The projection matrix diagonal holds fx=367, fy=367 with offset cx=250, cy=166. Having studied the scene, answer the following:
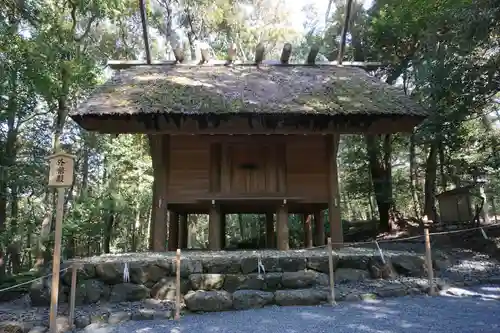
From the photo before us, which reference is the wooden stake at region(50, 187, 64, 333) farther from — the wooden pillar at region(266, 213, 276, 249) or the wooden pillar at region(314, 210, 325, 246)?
the wooden pillar at region(266, 213, 276, 249)

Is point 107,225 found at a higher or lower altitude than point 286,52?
lower

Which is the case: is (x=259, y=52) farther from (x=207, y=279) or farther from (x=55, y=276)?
(x=55, y=276)

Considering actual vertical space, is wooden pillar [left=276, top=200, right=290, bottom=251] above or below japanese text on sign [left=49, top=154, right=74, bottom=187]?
below

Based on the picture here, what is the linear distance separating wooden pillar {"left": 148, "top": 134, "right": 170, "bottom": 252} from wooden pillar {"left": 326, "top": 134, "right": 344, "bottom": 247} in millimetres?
3522

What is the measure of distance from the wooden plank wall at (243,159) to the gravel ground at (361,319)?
3226 mm

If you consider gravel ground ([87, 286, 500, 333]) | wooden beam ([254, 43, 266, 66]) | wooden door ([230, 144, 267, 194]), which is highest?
wooden beam ([254, 43, 266, 66])

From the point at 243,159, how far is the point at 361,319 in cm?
449

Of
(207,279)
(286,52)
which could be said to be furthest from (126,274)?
(286,52)

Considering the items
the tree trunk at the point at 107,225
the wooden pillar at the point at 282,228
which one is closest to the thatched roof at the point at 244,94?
the wooden pillar at the point at 282,228

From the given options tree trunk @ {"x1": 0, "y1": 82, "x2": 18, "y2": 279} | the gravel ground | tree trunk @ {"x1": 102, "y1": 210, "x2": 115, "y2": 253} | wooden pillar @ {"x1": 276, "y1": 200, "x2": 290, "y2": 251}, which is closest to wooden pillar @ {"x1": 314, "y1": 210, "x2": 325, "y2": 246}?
wooden pillar @ {"x1": 276, "y1": 200, "x2": 290, "y2": 251}

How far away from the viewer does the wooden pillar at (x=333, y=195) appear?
7.71 meters

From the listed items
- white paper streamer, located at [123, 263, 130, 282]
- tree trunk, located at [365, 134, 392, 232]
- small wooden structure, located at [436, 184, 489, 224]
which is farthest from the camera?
tree trunk, located at [365, 134, 392, 232]

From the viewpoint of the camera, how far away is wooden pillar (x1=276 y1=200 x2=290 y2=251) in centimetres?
759

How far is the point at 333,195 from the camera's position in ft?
25.9
